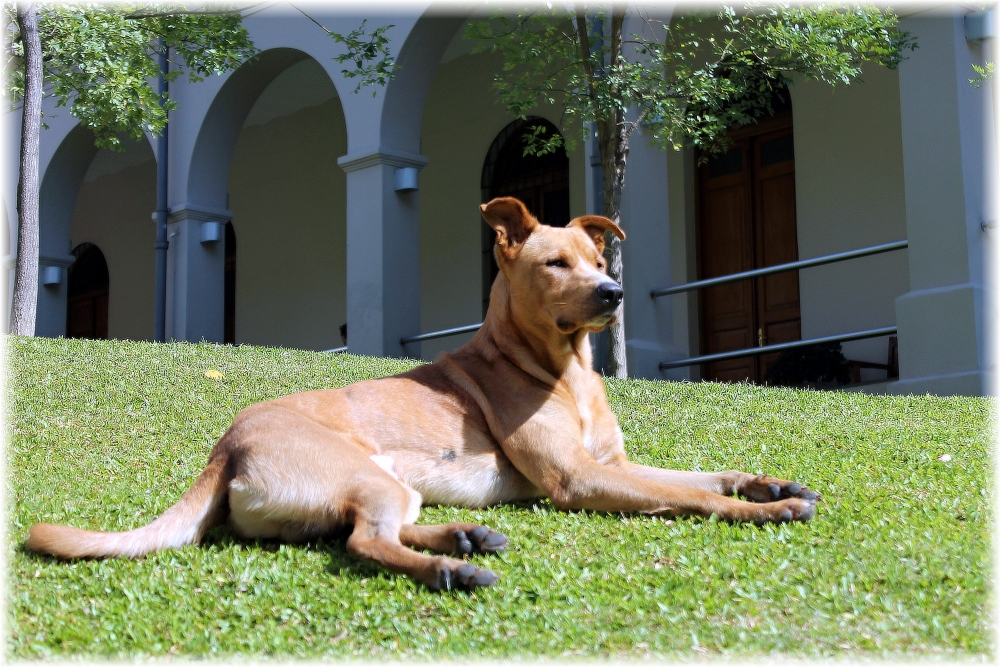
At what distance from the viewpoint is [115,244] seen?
21656 mm

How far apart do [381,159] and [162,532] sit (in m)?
9.19

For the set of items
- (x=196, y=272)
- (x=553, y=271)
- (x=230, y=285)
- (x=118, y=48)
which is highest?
(x=118, y=48)

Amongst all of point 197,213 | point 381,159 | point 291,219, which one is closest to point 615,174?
point 381,159

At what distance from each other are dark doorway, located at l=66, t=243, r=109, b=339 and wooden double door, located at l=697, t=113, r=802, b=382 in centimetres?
1419

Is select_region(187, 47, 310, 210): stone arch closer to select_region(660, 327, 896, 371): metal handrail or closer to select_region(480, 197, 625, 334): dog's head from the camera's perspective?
select_region(660, 327, 896, 371): metal handrail

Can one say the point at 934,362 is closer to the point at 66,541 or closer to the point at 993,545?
the point at 993,545

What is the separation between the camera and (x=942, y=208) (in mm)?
9094

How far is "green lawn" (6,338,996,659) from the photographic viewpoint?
286 cm

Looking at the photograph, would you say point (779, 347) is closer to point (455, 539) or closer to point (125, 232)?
point (455, 539)

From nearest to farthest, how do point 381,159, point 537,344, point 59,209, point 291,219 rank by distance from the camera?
point 537,344
point 381,159
point 59,209
point 291,219

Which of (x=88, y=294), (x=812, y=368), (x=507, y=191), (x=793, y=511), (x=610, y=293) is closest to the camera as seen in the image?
(x=793, y=511)

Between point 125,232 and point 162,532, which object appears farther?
point 125,232

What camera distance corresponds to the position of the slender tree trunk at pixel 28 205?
30.6 feet

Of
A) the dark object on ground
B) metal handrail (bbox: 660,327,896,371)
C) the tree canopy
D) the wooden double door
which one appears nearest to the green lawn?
metal handrail (bbox: 660,327,896,371)
